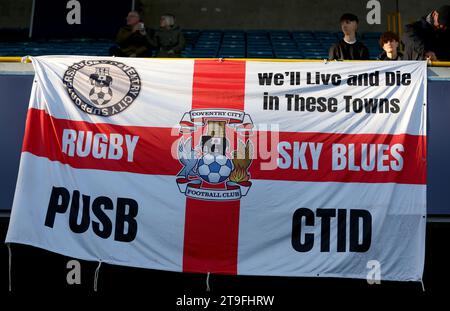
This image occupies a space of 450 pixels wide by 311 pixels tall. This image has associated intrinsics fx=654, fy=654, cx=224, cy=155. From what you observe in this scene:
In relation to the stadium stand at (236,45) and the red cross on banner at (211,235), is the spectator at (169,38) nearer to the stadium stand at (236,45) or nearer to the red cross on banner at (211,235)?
the stadium stand at (236,45)

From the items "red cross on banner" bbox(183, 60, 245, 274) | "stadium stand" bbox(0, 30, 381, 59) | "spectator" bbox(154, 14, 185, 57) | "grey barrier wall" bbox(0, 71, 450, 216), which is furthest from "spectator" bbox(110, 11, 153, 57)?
"stadium stand" bbox(0, 30, 381, 59)

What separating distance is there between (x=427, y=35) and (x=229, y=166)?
8.34 ft

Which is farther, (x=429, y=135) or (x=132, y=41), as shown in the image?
(x=132, y=41)

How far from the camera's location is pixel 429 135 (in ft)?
20.0

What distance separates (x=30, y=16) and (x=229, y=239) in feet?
37.7

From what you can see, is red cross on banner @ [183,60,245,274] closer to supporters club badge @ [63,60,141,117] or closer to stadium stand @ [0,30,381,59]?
supporters club badge @ [63,60,141,117]

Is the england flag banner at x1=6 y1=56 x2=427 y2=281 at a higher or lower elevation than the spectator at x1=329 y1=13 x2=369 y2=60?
lower

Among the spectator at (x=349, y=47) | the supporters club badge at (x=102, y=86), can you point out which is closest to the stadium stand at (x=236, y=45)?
the spectator at (x=349, y=47)

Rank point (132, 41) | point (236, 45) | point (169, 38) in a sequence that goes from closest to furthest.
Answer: point (132, 41)
point (169, 38)
point (236, 45)

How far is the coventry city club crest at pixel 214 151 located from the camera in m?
5.82

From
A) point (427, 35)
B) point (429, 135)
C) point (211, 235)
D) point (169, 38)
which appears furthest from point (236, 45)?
point (211, 235)

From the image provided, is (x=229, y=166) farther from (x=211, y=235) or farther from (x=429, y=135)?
(x=429, y=135)

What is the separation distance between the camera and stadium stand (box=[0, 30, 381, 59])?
12195 mm

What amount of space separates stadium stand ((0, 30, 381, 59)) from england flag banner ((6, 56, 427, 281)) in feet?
18.7
